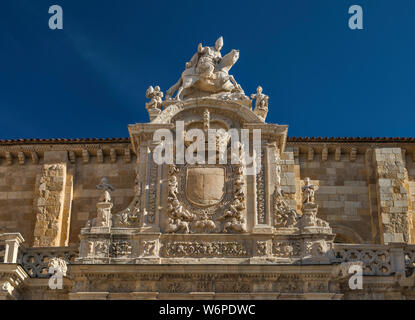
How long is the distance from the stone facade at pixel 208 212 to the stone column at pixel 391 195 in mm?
28

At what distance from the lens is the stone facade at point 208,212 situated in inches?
599

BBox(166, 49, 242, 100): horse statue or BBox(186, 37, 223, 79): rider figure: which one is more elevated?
BBox(186, 37, 223, 79): rider figure

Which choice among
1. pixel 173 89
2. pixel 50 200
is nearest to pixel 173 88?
pixel 173 89

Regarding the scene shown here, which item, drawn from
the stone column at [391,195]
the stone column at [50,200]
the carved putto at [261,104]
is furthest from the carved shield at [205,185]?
the stone column at [391,195]

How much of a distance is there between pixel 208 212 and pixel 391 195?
195 inches

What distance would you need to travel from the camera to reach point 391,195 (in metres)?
18.5

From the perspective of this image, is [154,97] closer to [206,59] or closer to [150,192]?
[206,59]

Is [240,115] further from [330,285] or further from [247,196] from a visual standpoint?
[330,285]

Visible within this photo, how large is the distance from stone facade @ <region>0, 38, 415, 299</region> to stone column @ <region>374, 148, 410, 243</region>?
3 cm

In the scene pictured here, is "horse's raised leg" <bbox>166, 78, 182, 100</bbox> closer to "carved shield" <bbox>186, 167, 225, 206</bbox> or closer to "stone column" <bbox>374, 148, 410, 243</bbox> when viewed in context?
"carved shield" <bbox>186, 167, 225, 206</bbox>

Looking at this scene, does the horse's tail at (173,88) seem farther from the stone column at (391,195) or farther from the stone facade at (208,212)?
the stone column at (391,195)

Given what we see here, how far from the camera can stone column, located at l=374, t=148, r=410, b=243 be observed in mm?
17922

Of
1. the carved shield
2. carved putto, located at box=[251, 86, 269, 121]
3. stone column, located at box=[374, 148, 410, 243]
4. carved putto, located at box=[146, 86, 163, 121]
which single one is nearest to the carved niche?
the carved shield
